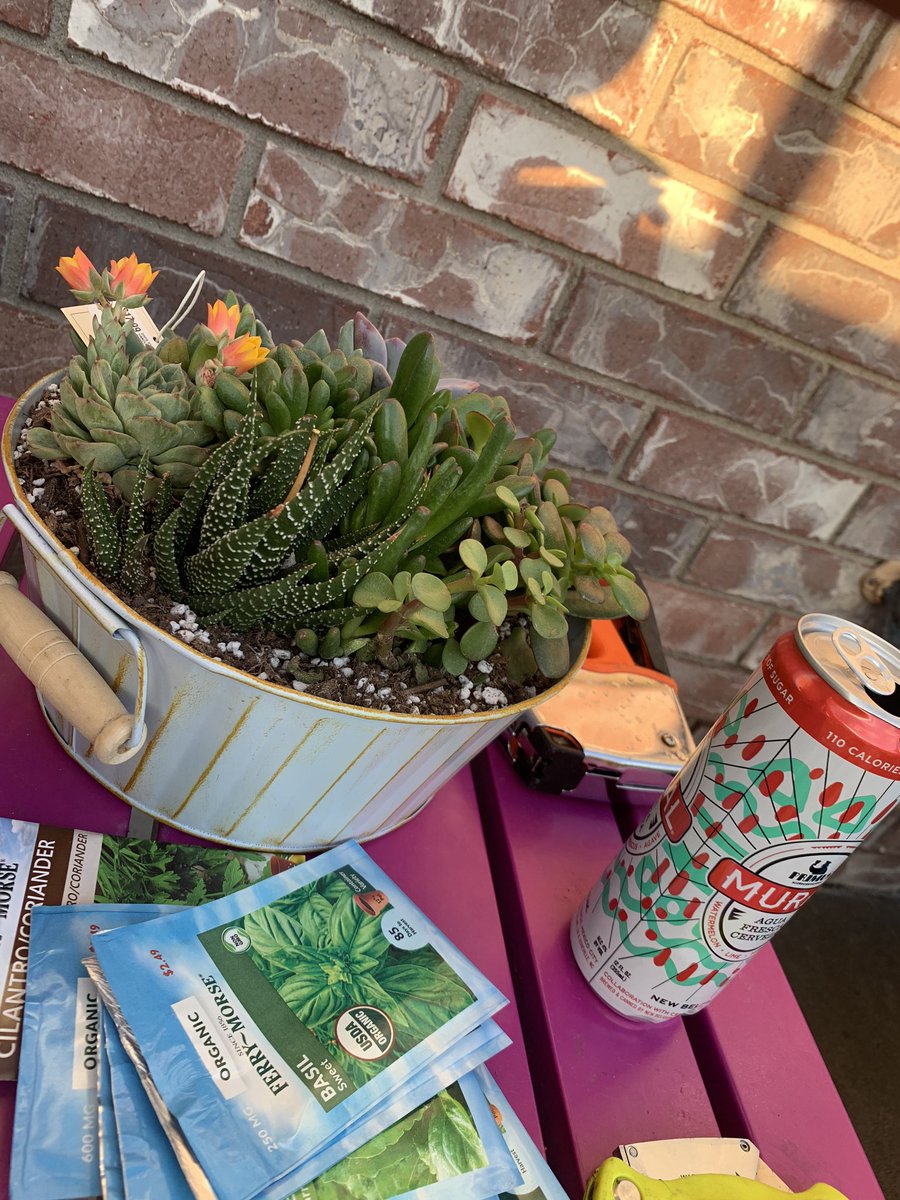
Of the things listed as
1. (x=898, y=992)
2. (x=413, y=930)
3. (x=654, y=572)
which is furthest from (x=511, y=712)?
(x=898, y=992)

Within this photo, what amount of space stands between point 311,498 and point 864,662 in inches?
11.1

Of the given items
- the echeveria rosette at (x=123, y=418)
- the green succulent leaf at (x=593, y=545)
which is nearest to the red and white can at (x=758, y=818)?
the green succulent leaf at (x=593, y=545)

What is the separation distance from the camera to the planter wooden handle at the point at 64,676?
1.33 ft

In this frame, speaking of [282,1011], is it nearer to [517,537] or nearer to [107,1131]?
[107,1131]

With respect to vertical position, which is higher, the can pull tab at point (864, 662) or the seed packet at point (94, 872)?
the can pull tab at point (864, 662)

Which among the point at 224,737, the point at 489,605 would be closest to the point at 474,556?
the point at 489,605

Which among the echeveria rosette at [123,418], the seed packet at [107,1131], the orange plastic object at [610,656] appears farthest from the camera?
the orange plastic object at [610,656]

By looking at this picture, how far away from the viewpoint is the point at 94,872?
1.55 feet

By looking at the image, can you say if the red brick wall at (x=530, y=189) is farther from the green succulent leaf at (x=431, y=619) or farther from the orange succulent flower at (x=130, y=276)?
the green succulent leaf at (x=431, y=619)

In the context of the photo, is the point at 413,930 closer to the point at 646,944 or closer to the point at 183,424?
the point at 646,944

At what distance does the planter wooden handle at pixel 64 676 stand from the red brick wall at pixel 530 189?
511mm

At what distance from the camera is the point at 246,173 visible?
0.82 m

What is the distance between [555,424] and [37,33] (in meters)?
0.61

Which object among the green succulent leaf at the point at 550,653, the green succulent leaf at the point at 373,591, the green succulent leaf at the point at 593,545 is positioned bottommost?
the green succulent leaf at the point at 550,653
